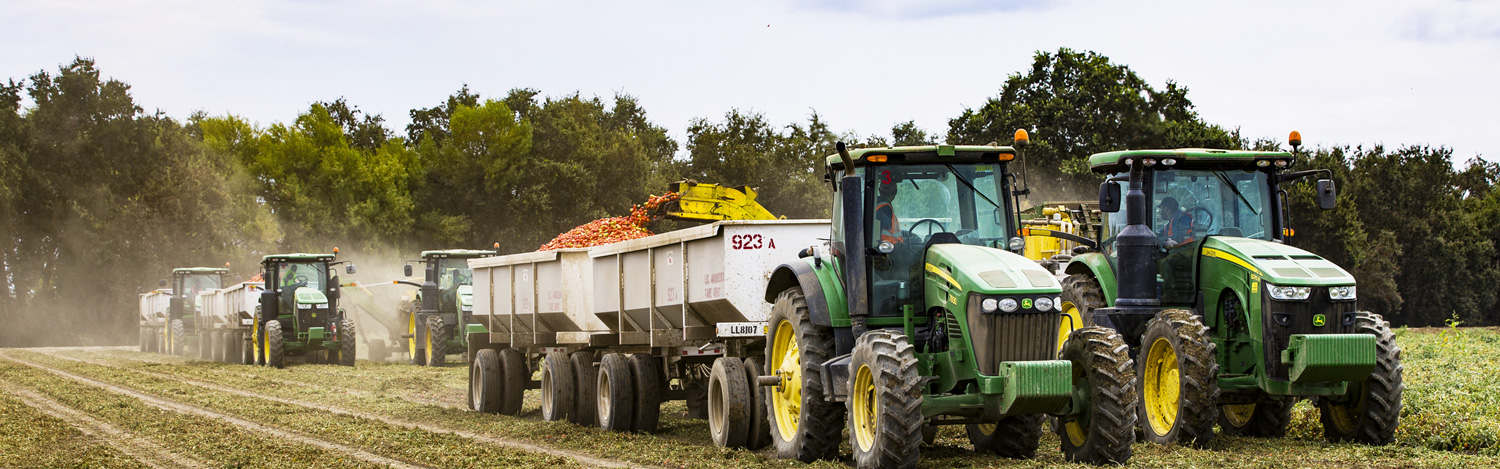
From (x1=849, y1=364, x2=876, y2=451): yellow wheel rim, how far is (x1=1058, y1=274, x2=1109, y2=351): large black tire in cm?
296

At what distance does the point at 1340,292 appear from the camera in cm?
963

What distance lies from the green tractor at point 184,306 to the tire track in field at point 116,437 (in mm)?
17652

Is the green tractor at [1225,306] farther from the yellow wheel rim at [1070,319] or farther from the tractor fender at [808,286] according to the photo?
the tractor fender at [808,286]

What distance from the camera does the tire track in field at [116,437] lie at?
10920 millimetres

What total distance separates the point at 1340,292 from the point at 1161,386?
4.73 ft

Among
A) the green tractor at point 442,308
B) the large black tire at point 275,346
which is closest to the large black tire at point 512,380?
the green tractor at point 442,308

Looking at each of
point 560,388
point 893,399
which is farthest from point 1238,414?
point 560,388

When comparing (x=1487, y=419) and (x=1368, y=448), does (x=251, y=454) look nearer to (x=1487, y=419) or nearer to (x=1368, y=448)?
(x=1368, y=448)

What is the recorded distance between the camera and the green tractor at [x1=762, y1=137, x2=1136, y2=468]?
321 inches

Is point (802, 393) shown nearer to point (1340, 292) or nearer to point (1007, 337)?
point (1007, 337)

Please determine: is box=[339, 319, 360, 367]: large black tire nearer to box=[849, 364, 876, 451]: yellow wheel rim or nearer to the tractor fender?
the tractor fender

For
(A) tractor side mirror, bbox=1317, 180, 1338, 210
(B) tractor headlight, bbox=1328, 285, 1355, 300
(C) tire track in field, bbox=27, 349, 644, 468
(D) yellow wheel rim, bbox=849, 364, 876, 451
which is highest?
(A) tractor side mirror, bbox=1317, 180, 1338, 210

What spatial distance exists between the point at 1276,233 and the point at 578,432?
650 cm

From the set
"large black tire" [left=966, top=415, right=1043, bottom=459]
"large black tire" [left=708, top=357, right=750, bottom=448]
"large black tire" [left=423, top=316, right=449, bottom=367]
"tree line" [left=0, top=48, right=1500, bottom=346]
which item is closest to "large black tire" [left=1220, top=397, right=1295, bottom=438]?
"large black tire" [left=966, top=415, right=1043, bottom=459]
